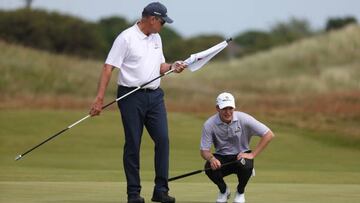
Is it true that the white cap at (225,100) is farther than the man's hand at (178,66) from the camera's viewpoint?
No

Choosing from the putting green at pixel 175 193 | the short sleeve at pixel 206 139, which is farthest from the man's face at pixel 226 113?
the putting green at pixel 175 193

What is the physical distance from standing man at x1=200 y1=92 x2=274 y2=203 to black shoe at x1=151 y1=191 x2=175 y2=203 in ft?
1.53

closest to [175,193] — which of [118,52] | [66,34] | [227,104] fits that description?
[227,104]

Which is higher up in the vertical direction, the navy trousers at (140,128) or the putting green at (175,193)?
the navy trousers at (140,128)

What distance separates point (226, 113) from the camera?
10375 millimetres

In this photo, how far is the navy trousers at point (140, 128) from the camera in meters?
10.7

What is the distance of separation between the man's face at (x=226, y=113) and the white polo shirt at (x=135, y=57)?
0.80 m

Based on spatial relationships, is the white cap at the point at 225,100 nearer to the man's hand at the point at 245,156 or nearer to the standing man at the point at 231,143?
the standing man at the point at 231,143

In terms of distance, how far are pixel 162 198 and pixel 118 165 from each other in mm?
10197

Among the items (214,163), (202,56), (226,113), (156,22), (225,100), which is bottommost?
(214,163)

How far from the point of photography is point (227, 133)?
10.5 meters

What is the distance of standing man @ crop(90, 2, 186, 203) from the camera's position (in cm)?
1059

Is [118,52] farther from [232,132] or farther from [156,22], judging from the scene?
[232,132]

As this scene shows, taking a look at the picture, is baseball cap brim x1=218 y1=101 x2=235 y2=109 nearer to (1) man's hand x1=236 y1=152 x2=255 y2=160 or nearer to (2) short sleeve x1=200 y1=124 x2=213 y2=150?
(2) short sleeve x1=200 y1=124 x2=213 y2=150
